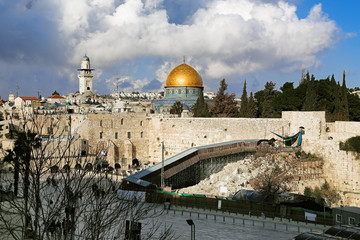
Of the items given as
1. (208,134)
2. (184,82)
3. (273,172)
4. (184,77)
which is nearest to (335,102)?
(208,134)

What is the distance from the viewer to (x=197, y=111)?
31.0m

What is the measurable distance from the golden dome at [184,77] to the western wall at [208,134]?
12310 mm

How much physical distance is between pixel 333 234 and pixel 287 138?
13.4 m

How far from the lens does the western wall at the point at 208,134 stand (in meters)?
19.8

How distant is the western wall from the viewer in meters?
19.8

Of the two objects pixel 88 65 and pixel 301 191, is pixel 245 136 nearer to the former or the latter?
pixel 301 191

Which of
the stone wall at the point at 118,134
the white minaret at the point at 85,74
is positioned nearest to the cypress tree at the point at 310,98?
the stone wall at the point at 118,134

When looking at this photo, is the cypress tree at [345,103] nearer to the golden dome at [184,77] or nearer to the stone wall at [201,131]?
the stone wall at [201,131]

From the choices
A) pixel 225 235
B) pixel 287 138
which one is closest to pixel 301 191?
pixel 287 138

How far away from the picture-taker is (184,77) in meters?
40.8

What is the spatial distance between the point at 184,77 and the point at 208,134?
1552 cm

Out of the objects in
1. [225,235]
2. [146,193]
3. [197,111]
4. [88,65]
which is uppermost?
[88,65]

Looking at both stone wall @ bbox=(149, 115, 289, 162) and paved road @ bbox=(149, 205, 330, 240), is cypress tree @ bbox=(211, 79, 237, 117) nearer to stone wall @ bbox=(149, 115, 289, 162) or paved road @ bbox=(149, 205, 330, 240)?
A: stone wall @ bbox=(149, 115, 289, 162)

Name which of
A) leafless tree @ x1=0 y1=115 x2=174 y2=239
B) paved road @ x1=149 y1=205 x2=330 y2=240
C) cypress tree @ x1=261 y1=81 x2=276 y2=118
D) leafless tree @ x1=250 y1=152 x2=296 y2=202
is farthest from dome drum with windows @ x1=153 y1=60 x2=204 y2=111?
leafless tree @ x1=0 y1=115 x2=174 y2=239
